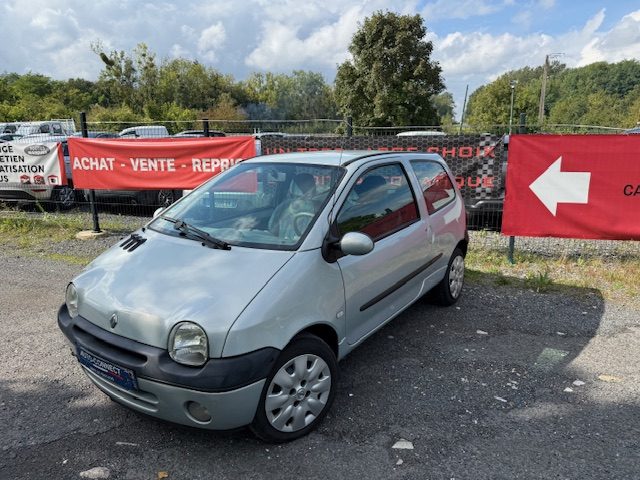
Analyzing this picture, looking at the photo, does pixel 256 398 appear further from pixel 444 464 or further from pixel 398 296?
pixel 398 296

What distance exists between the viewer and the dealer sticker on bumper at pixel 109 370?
8.50 feet

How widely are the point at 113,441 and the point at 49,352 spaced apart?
1.61 metres

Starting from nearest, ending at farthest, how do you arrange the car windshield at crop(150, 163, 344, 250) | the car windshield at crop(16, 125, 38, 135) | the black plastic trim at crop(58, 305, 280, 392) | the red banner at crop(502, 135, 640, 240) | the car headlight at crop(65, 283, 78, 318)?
the black plastic trim at crop(58, 305, 280, 392)
the car headlight at crop(65, 283, 78, 318)
the car windshield at crop(150, 163, 344, 250)
the red banner at crop(502, 135, 640, 240)
the car windshield at crop(16, 125, 38, 135)

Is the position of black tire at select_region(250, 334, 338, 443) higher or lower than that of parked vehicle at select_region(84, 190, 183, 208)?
lower

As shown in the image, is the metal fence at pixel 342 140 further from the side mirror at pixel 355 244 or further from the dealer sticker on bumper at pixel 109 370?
the dealer sticker on bumper at pixel 109 370

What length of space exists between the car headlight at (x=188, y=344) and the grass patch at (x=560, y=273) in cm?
431

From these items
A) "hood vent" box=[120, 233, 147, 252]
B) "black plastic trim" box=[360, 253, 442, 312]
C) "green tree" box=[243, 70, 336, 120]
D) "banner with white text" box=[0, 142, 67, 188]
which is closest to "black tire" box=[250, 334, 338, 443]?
"black plastic trim" box=[360, 253, 442, 312]

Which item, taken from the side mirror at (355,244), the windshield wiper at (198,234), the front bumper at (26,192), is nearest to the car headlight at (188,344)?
the windshield wiper at (198,234)

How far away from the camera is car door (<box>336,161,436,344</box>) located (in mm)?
3270

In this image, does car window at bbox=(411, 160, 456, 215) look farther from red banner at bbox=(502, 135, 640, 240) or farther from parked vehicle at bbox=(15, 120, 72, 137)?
parked vehicle at bbox=(15, 120, 72, 137)

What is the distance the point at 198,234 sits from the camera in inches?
128

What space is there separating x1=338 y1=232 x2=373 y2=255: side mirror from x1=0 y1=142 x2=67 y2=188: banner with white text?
728cm

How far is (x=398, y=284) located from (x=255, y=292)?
1528 mm

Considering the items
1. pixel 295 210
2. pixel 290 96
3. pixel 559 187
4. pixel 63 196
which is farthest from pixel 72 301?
pixel 290 96
